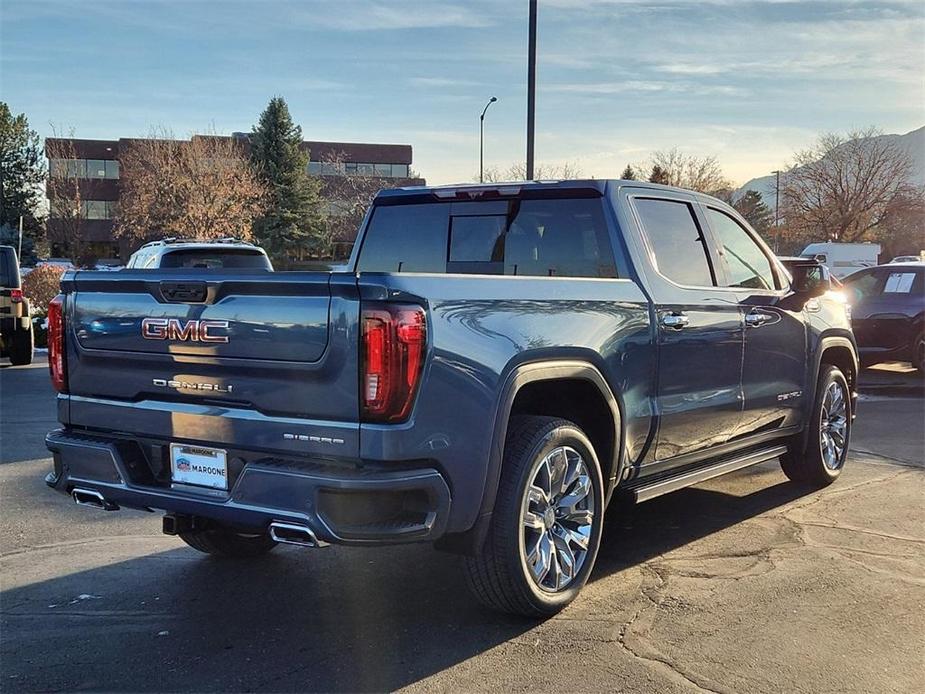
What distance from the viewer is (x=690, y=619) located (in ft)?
13.3

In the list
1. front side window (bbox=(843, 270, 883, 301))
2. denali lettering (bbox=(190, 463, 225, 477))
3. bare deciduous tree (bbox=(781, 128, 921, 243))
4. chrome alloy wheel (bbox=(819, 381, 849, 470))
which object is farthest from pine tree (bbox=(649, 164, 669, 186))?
denali lettering (bbox=(190, 463, 225, 477))

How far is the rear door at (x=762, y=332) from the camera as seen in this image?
5492 mm

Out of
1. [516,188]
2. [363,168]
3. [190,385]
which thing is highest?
[363,168]

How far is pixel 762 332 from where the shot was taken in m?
5.61

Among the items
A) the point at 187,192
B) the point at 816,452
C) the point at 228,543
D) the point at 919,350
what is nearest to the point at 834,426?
the point at 816,452

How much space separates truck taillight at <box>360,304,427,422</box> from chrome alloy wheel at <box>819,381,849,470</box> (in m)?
4.06

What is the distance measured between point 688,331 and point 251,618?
2625 mm

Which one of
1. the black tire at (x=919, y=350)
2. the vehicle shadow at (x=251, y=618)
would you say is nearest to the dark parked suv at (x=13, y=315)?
the vehicle shadow at (x=251, y=618)

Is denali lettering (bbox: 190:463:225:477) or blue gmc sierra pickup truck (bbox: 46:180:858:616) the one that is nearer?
blue gmc sierra pickup truck (bbox: 46:180:858:616)

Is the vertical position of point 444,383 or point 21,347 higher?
point 444,383

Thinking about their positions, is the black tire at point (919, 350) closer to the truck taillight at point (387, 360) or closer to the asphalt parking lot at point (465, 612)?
the asphalt parking lot at point (465, 612)

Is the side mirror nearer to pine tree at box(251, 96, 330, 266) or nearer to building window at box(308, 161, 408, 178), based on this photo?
pine tree at box(251, 96, 330, 266)

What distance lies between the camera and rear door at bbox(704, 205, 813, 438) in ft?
18.0

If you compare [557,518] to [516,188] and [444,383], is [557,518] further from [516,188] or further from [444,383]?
[516,188]
